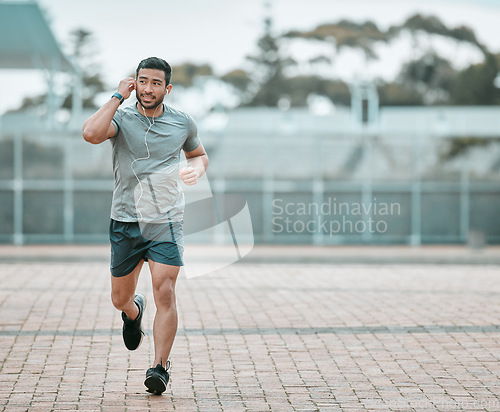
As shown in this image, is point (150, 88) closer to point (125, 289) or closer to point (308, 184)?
point (125, 289)

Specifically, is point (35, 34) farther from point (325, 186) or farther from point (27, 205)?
point (325, 186)

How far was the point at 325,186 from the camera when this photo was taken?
22.0 meters

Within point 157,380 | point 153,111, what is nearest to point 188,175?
point 153,111

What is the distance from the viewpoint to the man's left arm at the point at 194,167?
5.48m

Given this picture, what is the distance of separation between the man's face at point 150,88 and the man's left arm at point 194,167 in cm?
46

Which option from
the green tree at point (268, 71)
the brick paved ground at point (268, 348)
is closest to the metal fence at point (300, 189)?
the brick paved ground at point (268, 348)

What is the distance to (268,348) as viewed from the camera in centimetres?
723

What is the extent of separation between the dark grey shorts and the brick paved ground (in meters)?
0.83

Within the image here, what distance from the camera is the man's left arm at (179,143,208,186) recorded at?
5.48 m

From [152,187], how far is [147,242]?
1.19 feet

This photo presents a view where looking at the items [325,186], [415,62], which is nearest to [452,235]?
[325,186]

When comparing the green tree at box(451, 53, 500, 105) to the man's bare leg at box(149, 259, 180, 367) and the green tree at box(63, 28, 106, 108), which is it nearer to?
the green tree at box(63, 28, 106, 108)

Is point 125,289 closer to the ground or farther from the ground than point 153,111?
closer to the ground

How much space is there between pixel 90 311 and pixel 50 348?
2122mm
